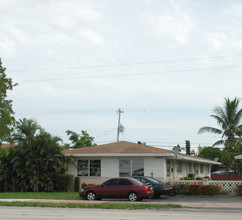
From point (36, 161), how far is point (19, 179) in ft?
6.64

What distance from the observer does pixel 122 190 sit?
71.9 feet

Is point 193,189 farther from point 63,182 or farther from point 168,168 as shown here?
point 63,182

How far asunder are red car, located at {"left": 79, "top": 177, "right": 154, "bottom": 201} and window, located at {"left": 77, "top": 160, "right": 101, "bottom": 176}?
8.81 m

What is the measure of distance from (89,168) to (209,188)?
1061 centimetres

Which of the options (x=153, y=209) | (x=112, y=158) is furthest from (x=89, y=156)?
(x=153, y=209)

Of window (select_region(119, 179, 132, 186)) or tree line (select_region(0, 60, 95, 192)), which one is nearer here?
window (select_region(119, 179, 132, 186))

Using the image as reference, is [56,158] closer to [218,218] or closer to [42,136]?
[42,136]

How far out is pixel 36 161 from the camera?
3098cm

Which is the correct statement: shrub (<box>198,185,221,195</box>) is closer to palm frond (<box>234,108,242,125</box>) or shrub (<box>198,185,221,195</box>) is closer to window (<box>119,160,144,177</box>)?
window (<box>119,160,144,177</box>)

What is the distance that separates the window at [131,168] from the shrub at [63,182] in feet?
13.7

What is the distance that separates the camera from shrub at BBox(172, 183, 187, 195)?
26.2m

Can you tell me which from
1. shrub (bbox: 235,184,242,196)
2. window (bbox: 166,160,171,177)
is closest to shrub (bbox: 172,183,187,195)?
shrub (bbox: 235,184,242,196)

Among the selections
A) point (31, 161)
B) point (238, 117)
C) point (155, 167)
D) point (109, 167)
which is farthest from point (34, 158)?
point (238, 117)

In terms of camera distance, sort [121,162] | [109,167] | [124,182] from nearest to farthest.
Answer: [124,182]
[121,162]
[109,167]
